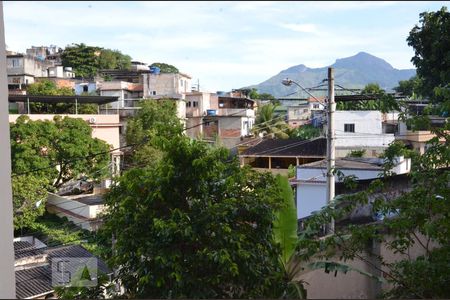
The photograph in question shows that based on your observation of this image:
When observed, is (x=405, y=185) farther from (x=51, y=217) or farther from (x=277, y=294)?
(x=51, y=217)

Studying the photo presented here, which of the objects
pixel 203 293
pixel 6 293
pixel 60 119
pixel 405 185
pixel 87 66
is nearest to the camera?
pixel 6 293

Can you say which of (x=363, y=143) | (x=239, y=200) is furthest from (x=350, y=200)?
(x=363, y=143)

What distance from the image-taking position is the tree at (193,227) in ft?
4.36

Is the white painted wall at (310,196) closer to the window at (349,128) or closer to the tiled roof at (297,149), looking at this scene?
the tiled roof at (297,149)

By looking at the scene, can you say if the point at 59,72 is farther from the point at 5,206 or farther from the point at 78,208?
the point at 5,206

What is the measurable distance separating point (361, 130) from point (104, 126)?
3.33m

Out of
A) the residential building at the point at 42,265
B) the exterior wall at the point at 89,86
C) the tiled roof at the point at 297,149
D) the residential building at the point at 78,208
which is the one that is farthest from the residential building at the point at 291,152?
the exterior wall at the point at 89,86

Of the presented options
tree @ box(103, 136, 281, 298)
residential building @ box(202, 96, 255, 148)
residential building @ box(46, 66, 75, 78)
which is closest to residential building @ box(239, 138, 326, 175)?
residential building @ box(202, 96, 255, 148)

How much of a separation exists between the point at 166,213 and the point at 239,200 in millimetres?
234

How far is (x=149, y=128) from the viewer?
12.9ft

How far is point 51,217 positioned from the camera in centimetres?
625

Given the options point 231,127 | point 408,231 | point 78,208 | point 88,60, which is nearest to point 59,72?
point 88,60

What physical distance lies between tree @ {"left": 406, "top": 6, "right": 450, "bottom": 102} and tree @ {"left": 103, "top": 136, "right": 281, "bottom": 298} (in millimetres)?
1109

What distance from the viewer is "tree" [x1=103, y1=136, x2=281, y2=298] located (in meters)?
1.33
